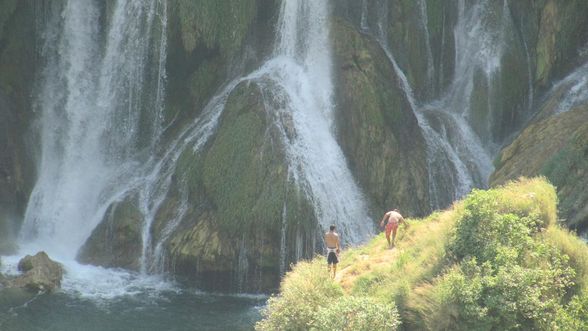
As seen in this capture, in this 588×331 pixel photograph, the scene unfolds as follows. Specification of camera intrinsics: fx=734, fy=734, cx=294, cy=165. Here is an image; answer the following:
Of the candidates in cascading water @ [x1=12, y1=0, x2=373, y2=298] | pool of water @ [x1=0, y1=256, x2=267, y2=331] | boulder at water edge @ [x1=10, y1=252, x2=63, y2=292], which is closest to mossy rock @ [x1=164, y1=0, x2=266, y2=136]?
cascading water @ [x1=12, y1=0, x2=373, y2=298]

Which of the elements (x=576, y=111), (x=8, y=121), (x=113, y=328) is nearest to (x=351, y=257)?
(x=113, y=328)

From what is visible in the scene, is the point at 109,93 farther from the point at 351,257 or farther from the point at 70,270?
the point at 351,257

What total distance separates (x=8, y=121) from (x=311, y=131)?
11.6m

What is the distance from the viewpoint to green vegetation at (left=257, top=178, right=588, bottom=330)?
11.7 metres

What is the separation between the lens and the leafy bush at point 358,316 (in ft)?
39.8

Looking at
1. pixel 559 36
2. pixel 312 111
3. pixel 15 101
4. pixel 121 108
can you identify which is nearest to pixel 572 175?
pixel 312 111

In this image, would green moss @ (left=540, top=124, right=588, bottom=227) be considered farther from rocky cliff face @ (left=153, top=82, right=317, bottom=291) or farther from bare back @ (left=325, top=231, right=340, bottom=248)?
rocky cliff face @ (left=153, top=82, right=317, bottom=291)

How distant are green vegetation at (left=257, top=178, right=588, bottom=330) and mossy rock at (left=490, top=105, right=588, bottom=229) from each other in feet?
4.67

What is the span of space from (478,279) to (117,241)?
16.0 meters

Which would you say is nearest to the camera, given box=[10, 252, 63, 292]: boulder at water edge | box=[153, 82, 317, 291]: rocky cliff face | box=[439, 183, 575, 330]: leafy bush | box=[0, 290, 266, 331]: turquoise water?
box=[439, 183, 575, 330]: leafy bush

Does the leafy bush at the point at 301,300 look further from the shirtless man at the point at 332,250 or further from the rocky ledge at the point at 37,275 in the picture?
the rocky ledge at the point at 37,275

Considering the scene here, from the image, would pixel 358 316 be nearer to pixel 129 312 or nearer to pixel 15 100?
pixel 129 312

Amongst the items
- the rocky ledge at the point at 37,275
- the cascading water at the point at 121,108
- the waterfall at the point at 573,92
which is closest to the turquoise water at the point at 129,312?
the rocky ledge at the point at 37,275

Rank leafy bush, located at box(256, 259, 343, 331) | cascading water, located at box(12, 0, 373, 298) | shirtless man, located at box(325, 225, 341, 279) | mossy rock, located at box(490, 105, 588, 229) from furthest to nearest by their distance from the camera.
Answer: cascading water, located at box(12, 0, 373, 298) → shirtless man, located at box(325, 225, 341, 279) → mossy rock, located at box(490, 105, 588, 229) → leafy bush, located at box(256, 259, 343, 331)
